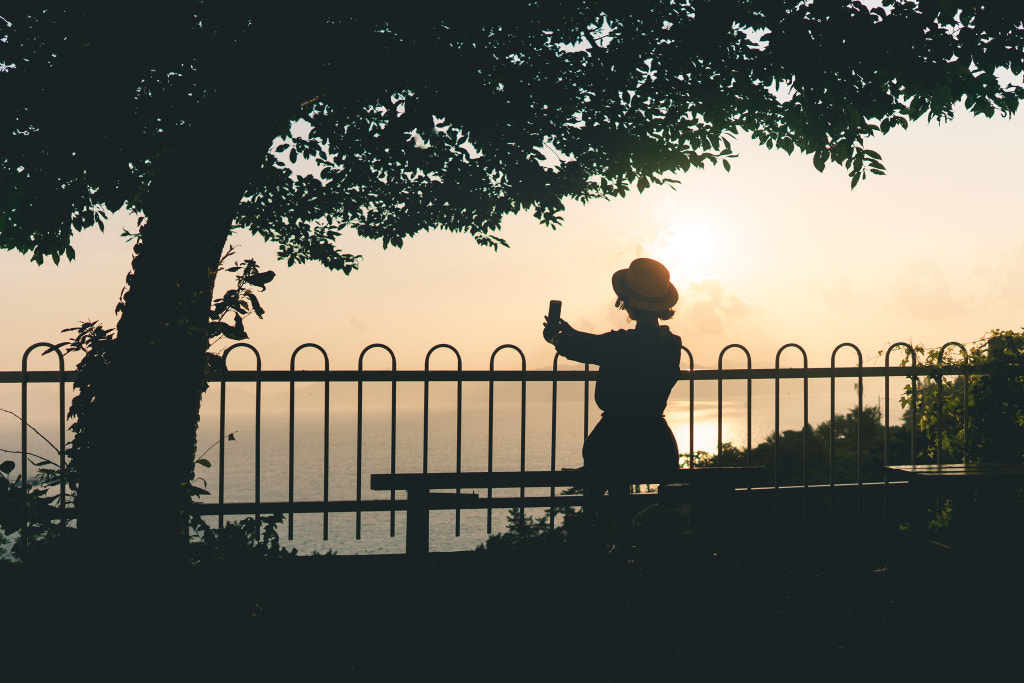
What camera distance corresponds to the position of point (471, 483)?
413cm

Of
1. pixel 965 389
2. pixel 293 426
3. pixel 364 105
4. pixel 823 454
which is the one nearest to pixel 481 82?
pixel 364 105

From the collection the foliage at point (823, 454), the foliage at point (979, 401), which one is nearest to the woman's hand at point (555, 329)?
the foliage at point (979, 401)

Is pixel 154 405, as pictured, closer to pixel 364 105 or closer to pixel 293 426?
pixel 293 426

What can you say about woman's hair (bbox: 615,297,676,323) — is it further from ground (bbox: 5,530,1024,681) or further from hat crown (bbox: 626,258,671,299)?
ground (bbox: 5,530,1024,681)

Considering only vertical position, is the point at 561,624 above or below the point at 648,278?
below

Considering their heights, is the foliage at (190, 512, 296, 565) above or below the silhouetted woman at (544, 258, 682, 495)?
below

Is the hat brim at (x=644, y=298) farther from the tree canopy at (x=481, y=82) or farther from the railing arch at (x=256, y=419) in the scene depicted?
the railing arch at (x=256, y=419)

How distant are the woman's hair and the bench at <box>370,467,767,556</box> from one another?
0.90 meters

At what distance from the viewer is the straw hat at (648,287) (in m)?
4.42

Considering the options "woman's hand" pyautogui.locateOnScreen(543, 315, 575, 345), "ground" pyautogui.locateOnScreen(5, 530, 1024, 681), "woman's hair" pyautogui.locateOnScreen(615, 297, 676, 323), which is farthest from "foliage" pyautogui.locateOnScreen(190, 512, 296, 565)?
"woman's hair" pyautogui.locateOnScreen(615, 297, 676, 323)

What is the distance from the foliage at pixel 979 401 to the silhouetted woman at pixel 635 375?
3.17 m

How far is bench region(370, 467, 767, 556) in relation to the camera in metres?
4.06

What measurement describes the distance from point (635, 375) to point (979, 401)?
3.91m

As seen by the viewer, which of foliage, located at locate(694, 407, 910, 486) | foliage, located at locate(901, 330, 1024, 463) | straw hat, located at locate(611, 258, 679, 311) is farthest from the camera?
foliage, located at locate(694, 407, 910, 486)
